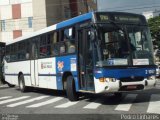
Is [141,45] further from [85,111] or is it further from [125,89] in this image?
[85,111]

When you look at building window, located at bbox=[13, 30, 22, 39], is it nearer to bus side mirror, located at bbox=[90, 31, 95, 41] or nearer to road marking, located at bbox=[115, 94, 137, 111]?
road marking, located at bbox=[115, 94, 137, 111]

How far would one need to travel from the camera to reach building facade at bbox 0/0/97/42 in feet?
189

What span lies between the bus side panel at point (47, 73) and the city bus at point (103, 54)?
0.23m

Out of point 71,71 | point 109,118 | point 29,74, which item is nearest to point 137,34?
point 71,71

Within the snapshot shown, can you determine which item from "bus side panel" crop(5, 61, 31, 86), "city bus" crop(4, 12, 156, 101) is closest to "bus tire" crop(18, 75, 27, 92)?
"bus side panel" crop(5, 61, 31, 86)

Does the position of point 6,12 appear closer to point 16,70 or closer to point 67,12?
point 67,12

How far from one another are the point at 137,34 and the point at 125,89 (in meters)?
2.10

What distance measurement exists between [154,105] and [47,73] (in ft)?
20.4

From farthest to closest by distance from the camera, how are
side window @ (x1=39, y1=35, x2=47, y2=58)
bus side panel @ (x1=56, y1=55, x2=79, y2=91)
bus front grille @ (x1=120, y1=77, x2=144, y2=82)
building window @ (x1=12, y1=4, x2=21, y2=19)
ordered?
building window @ (x1=12, y1=4, x2=21, y2=19)
side window @ (x1=39, y1=35, x2=47, y2=58)
bus side panel @ (x1=56, y1=55, x2=79, y2=91)
bus front grille @ (x1=120, y1=77, x2=144, y2=82)

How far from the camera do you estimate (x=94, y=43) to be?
14.4 meters

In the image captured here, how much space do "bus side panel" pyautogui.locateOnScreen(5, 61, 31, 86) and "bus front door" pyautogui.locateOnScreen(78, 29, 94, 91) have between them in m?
6.59

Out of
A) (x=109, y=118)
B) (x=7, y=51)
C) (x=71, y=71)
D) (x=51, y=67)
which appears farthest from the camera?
(x=7, y=51)

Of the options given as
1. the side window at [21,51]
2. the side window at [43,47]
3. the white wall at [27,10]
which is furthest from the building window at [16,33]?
the side window at [43,47]

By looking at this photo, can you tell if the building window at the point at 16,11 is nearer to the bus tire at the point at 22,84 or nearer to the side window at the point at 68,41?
the bus tire at the point at 22,84
